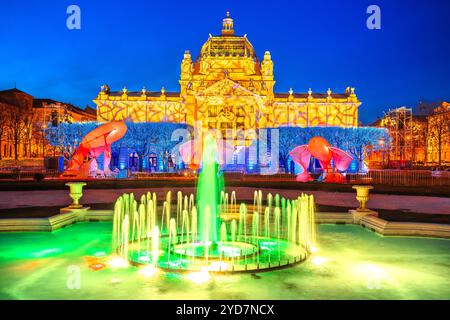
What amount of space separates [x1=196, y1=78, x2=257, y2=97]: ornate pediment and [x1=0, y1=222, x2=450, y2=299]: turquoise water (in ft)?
228

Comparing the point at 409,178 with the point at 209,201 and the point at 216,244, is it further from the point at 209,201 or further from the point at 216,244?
the point at 216,244

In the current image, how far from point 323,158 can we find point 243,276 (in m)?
29.4

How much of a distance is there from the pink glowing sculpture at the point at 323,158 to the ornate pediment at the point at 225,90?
42.6 m

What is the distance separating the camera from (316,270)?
990 centimetres

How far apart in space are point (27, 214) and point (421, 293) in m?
14.1

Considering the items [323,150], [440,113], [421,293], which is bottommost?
[421,293]

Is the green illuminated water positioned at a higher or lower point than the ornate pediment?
lower

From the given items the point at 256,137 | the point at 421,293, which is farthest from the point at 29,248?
the point at 256,137

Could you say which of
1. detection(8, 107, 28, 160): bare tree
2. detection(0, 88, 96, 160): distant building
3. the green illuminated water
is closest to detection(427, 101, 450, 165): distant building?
detection(0, 88, 96, 160): distant building

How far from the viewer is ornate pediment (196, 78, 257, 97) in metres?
80.5

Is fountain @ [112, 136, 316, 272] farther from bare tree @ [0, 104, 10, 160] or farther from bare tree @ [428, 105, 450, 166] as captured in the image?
bare tree @ [0, 104, 10, 160]

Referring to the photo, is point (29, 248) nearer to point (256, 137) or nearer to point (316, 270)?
point (316, 270)

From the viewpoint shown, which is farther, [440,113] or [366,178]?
[440,113]

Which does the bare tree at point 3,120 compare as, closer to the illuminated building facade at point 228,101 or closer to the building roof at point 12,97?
the building roof at point 12,97
